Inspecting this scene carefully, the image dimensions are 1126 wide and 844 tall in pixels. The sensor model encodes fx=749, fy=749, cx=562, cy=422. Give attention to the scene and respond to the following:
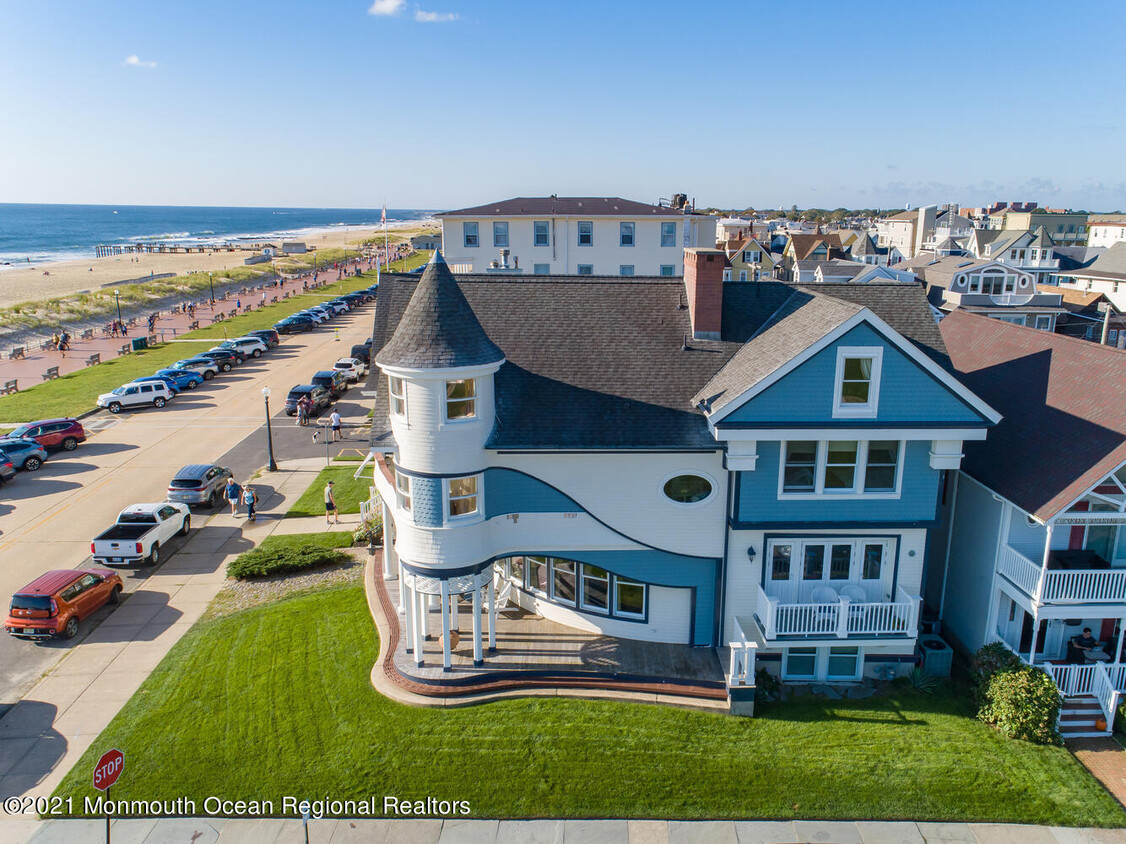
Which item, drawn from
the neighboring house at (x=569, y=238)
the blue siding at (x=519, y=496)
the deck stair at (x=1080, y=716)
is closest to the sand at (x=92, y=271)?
the neighboring house at (x=569, y=238)

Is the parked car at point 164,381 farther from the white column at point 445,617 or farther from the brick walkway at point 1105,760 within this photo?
the brick walkway at point 1105,760

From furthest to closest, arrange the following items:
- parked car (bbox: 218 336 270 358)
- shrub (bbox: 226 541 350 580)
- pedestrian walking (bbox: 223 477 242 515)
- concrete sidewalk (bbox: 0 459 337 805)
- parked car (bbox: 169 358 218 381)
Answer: parked car (bbox: 218 336 270 358), parked car (bbox: 169 358 218 381), pedestrian walking (bbox: 223 477 242 515), shrub (bbox: 226 541 350 580), concrete sidewalk (bbox: 0 459 337 805)

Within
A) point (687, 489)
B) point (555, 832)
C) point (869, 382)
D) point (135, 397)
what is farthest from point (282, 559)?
point (135, 397)

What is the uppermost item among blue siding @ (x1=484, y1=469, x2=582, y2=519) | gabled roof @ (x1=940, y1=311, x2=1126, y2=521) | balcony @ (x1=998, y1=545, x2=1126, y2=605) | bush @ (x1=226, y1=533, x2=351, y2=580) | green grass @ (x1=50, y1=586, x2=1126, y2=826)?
gabled roof @ (x1=940, y1=311, x2=1126, y2=521)

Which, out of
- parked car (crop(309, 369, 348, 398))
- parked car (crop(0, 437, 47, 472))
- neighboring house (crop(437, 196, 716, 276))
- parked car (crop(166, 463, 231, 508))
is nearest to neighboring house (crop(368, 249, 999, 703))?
parked car (crop(166, 463, 231, 508))

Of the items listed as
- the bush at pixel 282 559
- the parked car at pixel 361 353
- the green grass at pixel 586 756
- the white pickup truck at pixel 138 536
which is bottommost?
the green grass at pixel 586 756

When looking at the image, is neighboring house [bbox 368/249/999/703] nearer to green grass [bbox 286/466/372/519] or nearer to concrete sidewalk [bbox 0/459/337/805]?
concrete sidewalk [bbox 0/459/337/805]

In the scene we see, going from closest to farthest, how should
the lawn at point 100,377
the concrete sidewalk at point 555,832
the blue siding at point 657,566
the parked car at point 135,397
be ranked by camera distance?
the concrete sidewalk at point 555,832 < the blue siding at point 657,566 < the lawn at point 100,377 < the parked car at point 135,397

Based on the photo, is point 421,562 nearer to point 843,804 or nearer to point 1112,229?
point 843,804
